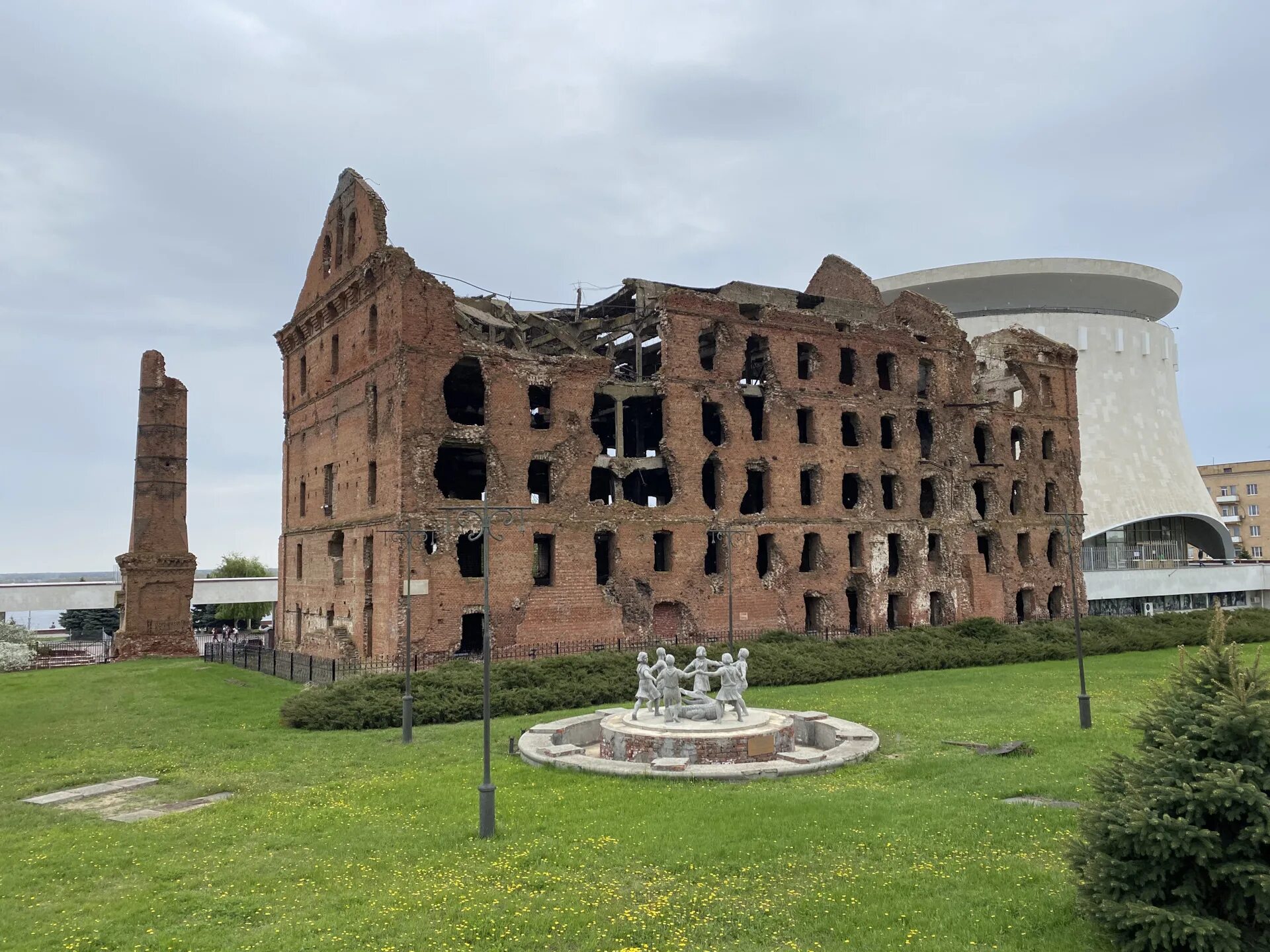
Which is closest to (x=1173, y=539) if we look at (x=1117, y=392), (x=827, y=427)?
(x=1117, y=392)

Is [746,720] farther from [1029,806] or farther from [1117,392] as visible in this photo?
[1117,392]

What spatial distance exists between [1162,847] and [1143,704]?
152 centimetres

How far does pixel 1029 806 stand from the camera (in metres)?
12.1

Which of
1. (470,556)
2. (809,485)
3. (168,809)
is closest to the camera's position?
(168,809)

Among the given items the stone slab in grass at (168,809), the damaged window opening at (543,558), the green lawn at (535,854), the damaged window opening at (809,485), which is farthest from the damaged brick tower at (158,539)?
the stone slab in grass at (168,809)

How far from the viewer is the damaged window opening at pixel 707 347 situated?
35.0 m

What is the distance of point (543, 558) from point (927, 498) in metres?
18.7

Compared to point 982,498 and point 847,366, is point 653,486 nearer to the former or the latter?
point 847,366

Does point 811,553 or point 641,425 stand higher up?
point 641,425

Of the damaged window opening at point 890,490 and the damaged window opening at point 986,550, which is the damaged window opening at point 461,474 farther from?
the damaged window opening at point 986,550

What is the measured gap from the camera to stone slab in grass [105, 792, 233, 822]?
520 inches

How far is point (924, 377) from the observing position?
137ft

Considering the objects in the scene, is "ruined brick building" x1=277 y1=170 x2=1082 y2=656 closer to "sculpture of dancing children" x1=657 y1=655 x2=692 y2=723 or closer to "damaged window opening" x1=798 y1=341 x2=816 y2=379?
"damaged window opening" x1=798 y1=341 x2=816 y2=379

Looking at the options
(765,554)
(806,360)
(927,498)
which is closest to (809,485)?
(765,554)
